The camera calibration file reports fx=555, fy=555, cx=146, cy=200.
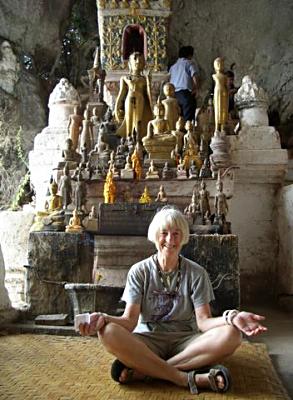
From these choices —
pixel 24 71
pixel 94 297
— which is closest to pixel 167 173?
pixel 94 297

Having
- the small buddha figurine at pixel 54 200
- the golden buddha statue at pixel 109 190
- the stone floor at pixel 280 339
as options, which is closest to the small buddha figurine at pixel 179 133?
the golden buddha statue at pixel 109 190

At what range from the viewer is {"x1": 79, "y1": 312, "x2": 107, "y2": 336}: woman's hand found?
9.41ft

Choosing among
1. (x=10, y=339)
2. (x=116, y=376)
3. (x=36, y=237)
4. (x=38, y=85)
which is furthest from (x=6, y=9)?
(x=116, y=376)

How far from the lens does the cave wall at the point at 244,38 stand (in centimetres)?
1306

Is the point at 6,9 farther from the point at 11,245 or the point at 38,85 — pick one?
the point at 11,245

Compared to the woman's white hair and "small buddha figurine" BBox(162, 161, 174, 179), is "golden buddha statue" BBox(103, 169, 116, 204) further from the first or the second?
the woman's white hair

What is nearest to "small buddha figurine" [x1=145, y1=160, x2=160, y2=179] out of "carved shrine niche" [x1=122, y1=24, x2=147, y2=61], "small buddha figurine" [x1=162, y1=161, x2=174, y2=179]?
"small buddha figurine" [x1=162, y1=161, x2=174, y2=179]

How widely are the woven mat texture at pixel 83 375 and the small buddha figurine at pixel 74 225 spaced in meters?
1.42

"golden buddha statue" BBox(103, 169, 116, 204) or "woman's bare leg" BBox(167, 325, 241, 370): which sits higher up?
"golden buddha statue" BBox(103, 169, 116, 204)

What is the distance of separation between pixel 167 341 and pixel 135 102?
5.90 metres

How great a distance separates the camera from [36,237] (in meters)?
5.34

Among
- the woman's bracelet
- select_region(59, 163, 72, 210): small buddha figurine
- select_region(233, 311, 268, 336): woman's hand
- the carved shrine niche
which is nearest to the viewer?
select_region(233, 311, 268, 336): woman's hand

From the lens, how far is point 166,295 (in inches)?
130

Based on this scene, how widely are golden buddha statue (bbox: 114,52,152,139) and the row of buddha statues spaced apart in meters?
1.96
